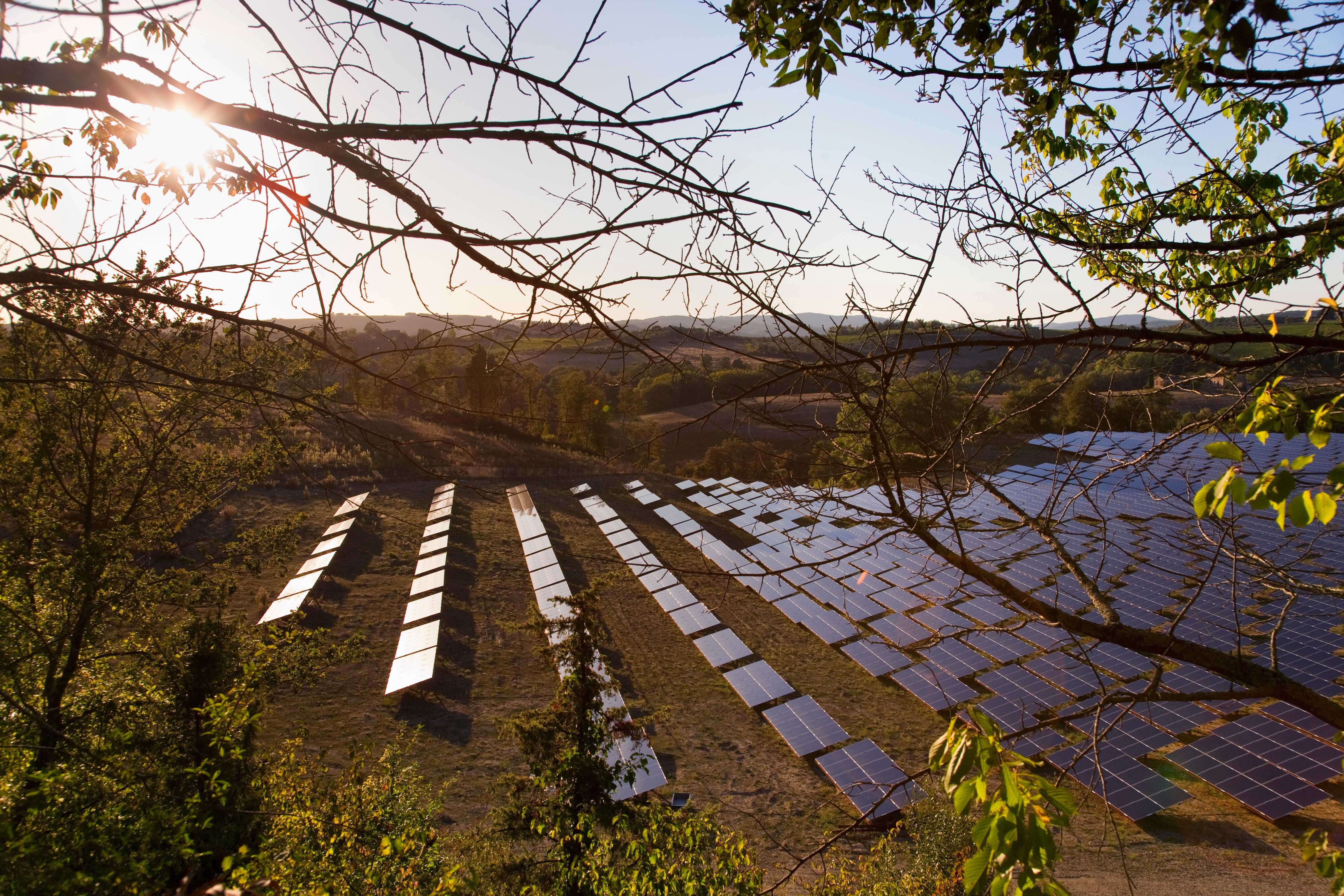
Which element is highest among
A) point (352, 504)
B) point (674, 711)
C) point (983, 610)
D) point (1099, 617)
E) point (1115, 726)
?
point (352, 504)

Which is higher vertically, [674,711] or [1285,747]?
[1285,747]

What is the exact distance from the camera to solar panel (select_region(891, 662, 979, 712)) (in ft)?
37.0

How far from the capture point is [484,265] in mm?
2150

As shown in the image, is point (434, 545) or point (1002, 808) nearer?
point (1002, 808)

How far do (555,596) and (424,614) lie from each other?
5665 mm

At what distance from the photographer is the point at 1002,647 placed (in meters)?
12.4

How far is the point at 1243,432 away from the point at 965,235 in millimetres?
1527

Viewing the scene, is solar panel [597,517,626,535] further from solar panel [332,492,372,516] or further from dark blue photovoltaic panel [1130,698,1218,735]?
dark blue photovoltaic panel [1130,698,1218,735]

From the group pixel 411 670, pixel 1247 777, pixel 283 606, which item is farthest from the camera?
pixel 283 606

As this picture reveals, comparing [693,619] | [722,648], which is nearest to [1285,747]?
[722,648]

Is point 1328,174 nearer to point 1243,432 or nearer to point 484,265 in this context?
point 1243,432

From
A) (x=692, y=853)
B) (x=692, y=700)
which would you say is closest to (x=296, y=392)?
(x=692, y=700)

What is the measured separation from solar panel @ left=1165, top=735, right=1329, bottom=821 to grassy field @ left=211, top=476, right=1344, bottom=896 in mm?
324

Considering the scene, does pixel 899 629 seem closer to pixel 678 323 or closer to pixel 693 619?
pixel 693 619
